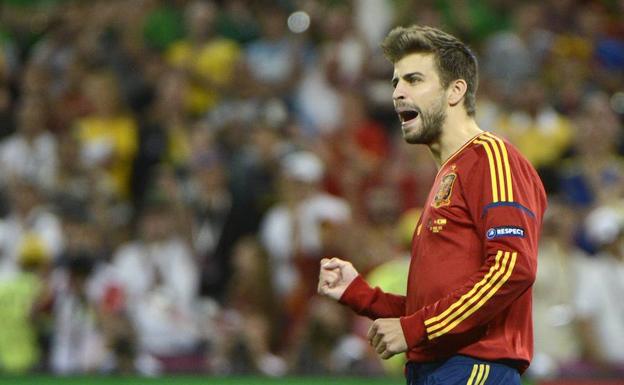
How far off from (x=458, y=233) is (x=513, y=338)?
1.27ft

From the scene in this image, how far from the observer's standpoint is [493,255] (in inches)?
143

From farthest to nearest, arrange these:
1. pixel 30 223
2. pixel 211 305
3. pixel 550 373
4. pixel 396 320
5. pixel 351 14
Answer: pixel 351 14 < pixel 30 223 < pixel 211 305 < pixel 550 373 < pixel 396 320

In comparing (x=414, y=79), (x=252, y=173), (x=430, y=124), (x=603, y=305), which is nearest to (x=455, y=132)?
(x=430, y=124)

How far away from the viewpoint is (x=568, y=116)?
10500mm

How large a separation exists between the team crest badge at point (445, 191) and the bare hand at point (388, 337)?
1.41 feet

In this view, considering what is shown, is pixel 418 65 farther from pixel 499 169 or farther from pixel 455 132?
pixel 499 169

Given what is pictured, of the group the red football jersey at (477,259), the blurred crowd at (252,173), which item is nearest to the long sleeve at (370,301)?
the red football jersey at (477,259)

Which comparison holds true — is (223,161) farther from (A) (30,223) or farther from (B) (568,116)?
(B) (568,116)

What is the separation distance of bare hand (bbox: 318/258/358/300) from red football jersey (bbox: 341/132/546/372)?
0.89ft

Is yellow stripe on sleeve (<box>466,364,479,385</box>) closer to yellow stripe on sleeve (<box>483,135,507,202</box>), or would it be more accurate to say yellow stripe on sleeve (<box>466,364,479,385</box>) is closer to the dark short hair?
yellow stripe on sleeve (<box>483,135,507,202</box>)

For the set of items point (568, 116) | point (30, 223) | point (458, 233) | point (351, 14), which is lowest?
point (458, 233)

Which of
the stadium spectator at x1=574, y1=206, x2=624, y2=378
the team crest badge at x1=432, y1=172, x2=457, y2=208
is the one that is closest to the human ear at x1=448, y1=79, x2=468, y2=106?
the team crest badge at x1=432, y1=172, x2=457, y2=208

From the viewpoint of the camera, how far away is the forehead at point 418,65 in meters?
3.97

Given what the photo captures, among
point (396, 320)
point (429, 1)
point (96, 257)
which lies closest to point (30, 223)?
point (96, 257)
